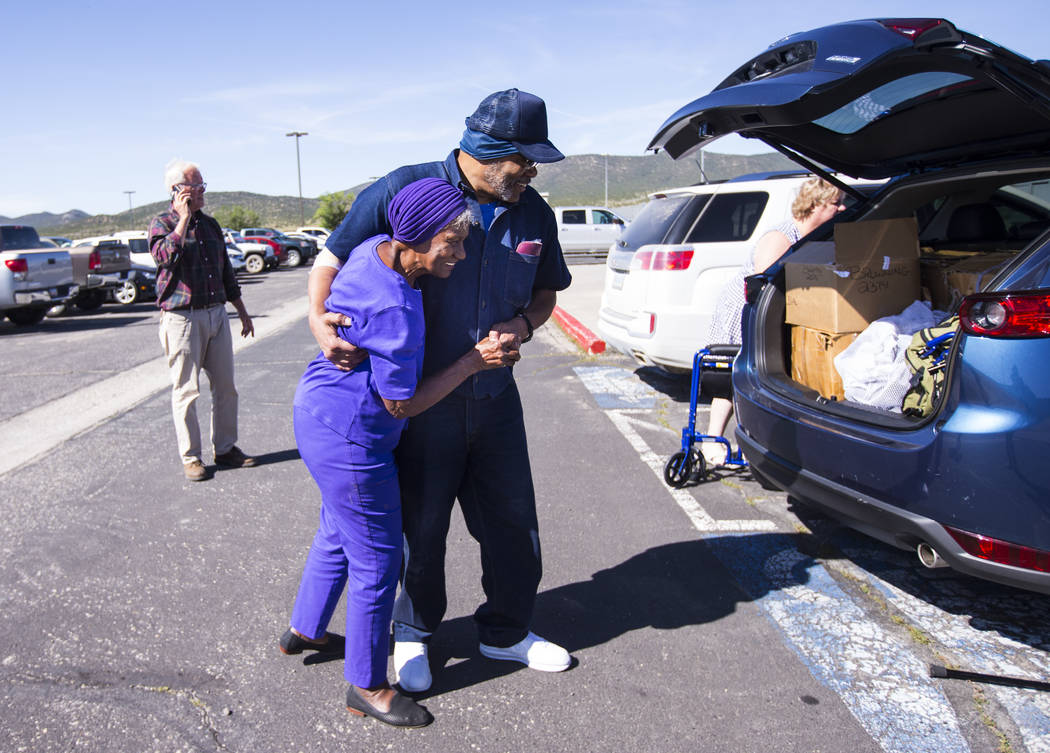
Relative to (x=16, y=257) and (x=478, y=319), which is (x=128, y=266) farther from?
(x=478, y=319)

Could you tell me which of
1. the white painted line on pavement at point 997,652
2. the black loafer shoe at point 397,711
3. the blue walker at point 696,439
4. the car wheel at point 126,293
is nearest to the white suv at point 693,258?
the blue walker at point 696,439

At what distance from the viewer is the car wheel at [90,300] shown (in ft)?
55.5

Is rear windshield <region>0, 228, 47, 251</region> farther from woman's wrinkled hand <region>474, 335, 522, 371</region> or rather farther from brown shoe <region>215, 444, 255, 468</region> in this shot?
woman's wrinkled hand <region>474, 335, 522, 371</region>

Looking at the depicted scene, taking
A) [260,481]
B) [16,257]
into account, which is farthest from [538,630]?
[16,257]

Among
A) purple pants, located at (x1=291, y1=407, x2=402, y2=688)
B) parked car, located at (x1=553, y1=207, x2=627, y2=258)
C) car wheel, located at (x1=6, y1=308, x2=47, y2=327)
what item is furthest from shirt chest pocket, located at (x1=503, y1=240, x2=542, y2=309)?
parked car, located at (x1=553, y1=207, x2=627, y2=258)

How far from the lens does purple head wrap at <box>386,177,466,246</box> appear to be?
2.29 metres

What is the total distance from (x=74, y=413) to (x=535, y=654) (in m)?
5.84

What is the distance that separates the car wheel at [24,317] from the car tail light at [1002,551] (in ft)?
52.7

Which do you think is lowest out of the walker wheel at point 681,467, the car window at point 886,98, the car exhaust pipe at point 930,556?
the walker wheel at point 681,467

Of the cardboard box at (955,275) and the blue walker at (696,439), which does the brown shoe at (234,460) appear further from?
the cardboard box at (955,275)

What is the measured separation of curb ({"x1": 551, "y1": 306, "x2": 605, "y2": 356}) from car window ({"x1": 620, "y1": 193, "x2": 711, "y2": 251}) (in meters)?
1.81

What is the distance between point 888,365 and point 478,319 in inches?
71.3

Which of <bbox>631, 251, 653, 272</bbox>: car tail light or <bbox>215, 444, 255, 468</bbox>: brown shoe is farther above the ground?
<bbox>631, 251, 653, 272</bbox>: car tail light

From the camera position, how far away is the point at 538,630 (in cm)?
324
